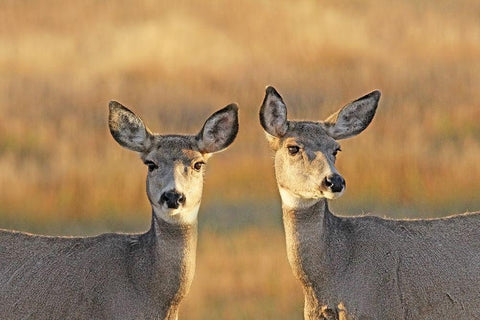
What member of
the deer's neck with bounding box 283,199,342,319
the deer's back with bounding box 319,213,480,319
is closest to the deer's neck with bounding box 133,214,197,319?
the deer's neck with bounding box 283,199,342,319

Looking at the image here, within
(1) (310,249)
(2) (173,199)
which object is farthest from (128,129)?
(1) (310,249)

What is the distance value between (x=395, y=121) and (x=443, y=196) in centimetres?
265

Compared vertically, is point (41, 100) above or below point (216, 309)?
above

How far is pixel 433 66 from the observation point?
31484mm

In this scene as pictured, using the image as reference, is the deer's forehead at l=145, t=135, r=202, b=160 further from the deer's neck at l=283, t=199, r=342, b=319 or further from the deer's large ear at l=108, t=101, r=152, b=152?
the deer's neck at l=283, t=199, r=342, b=319

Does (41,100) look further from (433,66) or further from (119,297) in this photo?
(119,297)

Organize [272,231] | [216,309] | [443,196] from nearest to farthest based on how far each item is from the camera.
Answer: [216,309]
[272,231]
[443,196]

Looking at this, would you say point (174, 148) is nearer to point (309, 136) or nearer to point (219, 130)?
point (219, 130)

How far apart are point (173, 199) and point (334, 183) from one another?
4.47 feet

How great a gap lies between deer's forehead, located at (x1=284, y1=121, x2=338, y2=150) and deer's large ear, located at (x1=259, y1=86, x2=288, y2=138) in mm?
81

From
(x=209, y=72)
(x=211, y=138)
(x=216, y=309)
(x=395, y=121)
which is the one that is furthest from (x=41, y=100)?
(x=211, y=138)

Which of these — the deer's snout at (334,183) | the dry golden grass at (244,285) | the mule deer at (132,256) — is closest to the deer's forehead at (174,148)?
the mule deer at (132,256)

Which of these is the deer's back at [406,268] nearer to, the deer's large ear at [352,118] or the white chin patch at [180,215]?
the deer's large ear at [352,118]

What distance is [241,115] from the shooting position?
1139 inches
